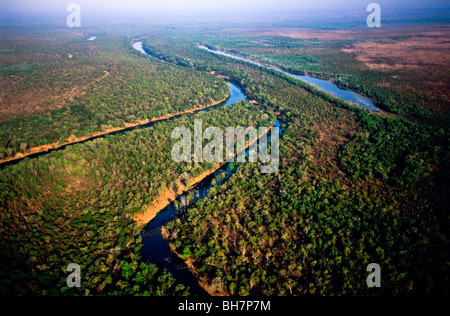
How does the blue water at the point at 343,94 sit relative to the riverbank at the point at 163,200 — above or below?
above

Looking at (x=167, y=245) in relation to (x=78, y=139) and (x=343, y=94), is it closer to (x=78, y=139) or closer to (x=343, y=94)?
(x=78, y=139)

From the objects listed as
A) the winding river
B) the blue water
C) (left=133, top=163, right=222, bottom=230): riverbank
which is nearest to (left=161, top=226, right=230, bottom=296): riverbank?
the winding river

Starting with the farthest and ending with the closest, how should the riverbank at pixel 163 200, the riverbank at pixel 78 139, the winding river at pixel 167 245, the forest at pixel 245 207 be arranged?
the riverbank at pixel 78 139 → the riverbank at pixel 163 200 → the winding river at pixel 167 245 → the forest at pixel 245 207

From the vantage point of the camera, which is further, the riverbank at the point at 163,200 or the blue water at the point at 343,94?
the blue water at the point at 343,94

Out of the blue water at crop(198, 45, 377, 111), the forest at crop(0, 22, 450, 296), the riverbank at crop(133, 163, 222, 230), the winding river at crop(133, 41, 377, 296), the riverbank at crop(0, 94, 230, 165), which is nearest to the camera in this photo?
the forest at crop(0, 22, 450, 296)

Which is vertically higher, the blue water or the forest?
the blue water

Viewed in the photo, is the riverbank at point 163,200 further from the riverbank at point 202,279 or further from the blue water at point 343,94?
the blue water at point 343,94

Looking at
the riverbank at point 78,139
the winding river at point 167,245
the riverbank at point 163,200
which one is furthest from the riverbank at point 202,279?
the riverbank at point 78,139

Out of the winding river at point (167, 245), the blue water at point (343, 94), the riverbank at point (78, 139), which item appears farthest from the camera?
the blue water at point (343, 94)

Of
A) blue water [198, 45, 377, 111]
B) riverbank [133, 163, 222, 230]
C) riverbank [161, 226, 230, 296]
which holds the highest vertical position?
blue water [198, 45, 377, 111]

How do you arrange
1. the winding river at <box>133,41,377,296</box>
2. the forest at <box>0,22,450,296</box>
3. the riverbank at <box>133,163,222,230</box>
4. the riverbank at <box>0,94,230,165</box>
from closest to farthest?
the forest at <box>0,22,450,296</box> < the winding river at <box>133,41,377,296</box> < the riverbank at <box>133,163,222,230</box> < the riverbank at <box>0,94,230,165</box>

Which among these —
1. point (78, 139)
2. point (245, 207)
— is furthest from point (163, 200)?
point (78, 139)

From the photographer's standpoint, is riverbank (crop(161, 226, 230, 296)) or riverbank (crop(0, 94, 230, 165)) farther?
riverbank (crop(0, 94, 230, 165))

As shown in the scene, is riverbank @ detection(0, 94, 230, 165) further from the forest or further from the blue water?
the blue water
